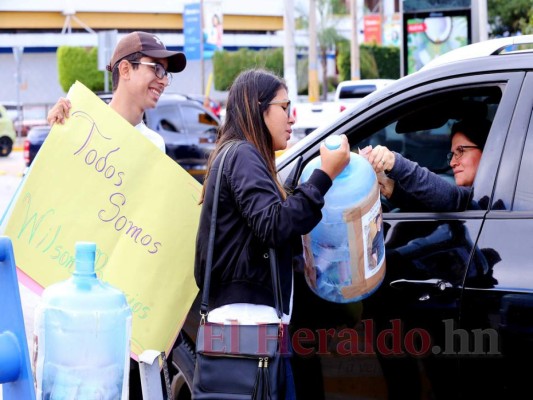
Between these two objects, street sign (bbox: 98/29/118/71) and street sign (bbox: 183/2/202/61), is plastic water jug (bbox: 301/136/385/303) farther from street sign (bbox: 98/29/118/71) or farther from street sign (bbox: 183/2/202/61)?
street sign (bbox: 183/2/202/61)

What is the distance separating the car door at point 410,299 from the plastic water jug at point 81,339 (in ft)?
3.10

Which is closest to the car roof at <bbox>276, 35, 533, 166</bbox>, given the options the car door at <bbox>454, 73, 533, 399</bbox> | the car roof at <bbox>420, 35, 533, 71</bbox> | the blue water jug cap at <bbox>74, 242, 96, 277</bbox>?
the car roof at <bbox>420, 35, 533, 71</bbox>

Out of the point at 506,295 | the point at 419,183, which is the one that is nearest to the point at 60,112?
the point at 419,183

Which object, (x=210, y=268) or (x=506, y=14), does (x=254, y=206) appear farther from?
(x=506, y=14)

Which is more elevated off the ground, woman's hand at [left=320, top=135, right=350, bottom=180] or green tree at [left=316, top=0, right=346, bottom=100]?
green tree at [left=316, top=0, right=346, bottom=100]

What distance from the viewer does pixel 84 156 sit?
3.48m

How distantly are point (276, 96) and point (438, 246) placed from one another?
2.51 ft

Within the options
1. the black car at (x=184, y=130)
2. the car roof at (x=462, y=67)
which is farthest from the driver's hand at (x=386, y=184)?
the black car at (x=184, y=130)

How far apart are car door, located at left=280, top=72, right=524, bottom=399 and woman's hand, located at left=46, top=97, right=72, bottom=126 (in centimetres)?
88

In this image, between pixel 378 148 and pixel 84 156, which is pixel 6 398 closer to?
pixel 84 156

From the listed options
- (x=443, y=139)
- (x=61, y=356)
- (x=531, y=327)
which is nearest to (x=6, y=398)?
(x=61, y=356)

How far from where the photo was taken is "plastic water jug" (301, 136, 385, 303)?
309 cm

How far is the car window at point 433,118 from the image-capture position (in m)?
3.48

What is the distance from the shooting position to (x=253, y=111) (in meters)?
3.13
